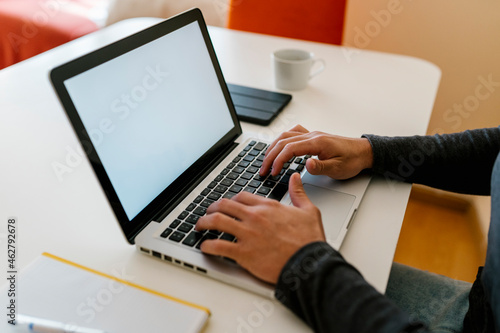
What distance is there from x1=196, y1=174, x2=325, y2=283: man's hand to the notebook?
81 mm

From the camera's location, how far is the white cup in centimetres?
108

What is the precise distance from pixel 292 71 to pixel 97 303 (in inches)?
30.1

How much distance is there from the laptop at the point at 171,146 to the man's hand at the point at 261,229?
0.02 meters

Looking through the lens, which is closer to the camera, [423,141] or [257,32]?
[423,141]

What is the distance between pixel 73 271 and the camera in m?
0.55

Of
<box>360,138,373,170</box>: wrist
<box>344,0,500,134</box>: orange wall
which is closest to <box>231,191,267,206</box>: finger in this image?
<box>360,138,373,170</box>: wrist

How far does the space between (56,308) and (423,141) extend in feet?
2.15

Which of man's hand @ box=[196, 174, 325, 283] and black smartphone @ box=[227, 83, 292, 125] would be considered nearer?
man's hand @ box=[196, 174, 325, 283]

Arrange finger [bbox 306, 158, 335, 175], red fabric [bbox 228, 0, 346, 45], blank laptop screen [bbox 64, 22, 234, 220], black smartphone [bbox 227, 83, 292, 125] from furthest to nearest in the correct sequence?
red fabric [bbox 228, 0, 346, 45] < black smartphone [bbox 227, 83, 292, 125] < finger [bbox 306, 158, 335, 175] < blank laptop screen [bbox 64, 22, 234, 220]

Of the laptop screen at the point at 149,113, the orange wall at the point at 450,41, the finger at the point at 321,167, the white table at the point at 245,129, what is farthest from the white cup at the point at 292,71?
the orange wall at the point at 450,41

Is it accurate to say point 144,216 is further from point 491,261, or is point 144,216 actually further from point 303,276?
point 491,261

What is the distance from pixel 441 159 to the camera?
30.5 inches

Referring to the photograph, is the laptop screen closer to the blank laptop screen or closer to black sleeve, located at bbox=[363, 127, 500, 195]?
the blank laptop screen

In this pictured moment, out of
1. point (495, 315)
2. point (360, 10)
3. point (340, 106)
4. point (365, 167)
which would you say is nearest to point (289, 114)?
point (340, 106)
